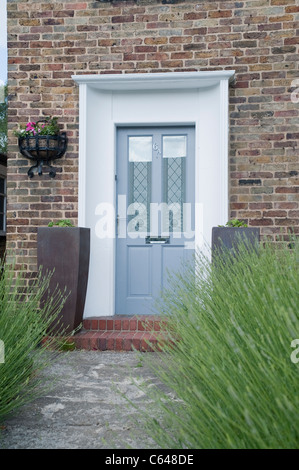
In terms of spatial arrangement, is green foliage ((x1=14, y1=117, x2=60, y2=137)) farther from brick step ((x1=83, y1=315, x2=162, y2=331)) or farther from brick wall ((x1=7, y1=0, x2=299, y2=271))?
brick step ((x1=83, y1=315, x2=162, y2=331))

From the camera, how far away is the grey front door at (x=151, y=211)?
5.41 m

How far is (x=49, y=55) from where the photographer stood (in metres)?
5.33

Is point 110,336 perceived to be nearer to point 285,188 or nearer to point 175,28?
point 285,188

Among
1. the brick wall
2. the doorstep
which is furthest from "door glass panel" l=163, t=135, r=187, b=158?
the doorstep

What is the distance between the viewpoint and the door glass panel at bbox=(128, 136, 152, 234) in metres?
Result: 5.45

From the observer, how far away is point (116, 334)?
478cm

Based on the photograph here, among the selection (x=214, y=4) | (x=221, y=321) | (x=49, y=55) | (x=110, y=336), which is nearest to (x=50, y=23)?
(x=49, y=55)

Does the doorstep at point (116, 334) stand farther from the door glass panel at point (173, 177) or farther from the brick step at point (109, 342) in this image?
the door glass panel at point (173, 177)

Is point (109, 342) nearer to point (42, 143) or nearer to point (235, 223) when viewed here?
point (235, 223)

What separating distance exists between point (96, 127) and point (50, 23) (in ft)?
4.24

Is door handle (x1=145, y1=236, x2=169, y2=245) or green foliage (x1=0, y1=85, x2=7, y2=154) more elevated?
green foliage (x1=0, y1=85, x2=7, y2=154)

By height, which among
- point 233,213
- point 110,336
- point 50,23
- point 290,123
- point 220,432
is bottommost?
point 110,336

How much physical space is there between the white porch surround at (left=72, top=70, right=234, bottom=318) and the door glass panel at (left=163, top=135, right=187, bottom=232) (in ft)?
0.74

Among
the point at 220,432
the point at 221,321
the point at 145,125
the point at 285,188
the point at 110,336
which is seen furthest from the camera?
the point at 145,125
